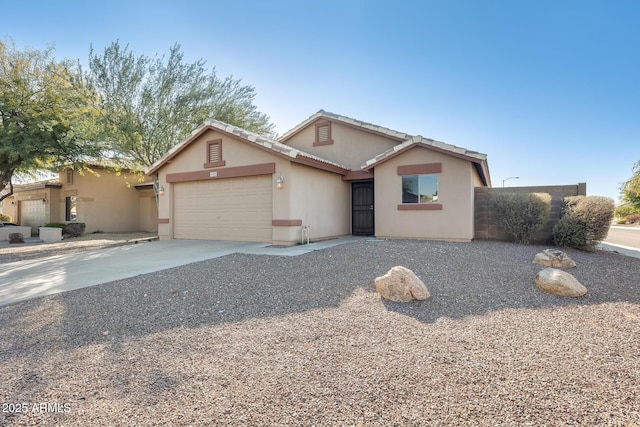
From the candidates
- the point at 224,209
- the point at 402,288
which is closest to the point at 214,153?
the point at 224,209

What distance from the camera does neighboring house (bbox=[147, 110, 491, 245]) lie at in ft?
37.5

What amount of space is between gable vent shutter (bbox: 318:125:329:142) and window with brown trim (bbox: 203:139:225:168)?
15.7ft

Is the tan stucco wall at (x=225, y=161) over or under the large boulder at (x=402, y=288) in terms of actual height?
over

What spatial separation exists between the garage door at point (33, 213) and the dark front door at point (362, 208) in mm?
19981

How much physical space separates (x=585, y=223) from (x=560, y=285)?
582cm

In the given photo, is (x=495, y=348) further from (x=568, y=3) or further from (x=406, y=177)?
(x=568, y=3)

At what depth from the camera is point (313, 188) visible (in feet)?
40.5

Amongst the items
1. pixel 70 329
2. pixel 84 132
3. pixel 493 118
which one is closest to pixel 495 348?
pixel 70 329

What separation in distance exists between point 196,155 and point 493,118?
13.2 metres

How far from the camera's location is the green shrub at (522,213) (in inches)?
424

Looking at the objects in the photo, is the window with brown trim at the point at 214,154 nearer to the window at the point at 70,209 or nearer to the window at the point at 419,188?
the window at the point at 419,188

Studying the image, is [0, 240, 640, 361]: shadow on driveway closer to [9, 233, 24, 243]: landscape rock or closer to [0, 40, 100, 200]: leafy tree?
[0, 40, 100, 200]: leafy tree

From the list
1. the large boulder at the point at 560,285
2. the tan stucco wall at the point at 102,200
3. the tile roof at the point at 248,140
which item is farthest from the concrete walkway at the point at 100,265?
the tan stucco wall at the point at 102,200

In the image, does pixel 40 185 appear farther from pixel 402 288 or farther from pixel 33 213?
pixel 402 288
